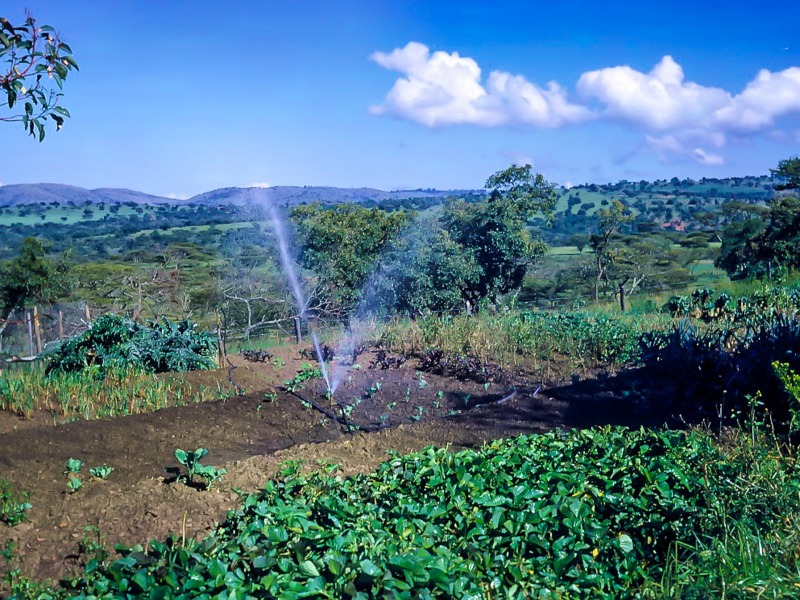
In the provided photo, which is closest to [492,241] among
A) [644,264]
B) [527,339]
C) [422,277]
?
[422,277]

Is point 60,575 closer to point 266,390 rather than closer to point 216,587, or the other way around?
point 216,587

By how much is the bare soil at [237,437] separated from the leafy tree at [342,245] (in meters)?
8.97

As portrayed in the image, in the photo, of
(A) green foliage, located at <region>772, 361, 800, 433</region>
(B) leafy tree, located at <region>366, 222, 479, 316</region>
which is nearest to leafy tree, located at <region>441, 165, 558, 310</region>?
(B) leafy tree, located at <region>366, 222, 479, 316</region>

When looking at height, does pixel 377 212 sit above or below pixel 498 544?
above

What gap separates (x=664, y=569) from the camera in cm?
311

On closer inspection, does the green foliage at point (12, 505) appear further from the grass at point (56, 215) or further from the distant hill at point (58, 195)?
the distant hill at point (58, 195)

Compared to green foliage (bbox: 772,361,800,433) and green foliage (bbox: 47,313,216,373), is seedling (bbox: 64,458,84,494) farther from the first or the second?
green foliage (bbox: 772,361,800,433)

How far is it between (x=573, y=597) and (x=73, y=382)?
582cm

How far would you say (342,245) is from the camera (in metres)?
18.0

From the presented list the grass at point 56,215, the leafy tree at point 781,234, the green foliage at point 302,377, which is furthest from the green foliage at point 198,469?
the grass at point 56,215

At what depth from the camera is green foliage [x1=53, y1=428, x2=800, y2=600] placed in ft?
8.83

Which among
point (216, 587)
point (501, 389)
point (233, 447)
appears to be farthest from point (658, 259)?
point (216, 587)

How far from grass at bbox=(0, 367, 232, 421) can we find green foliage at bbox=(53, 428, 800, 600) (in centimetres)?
323

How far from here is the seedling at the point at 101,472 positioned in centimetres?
439
